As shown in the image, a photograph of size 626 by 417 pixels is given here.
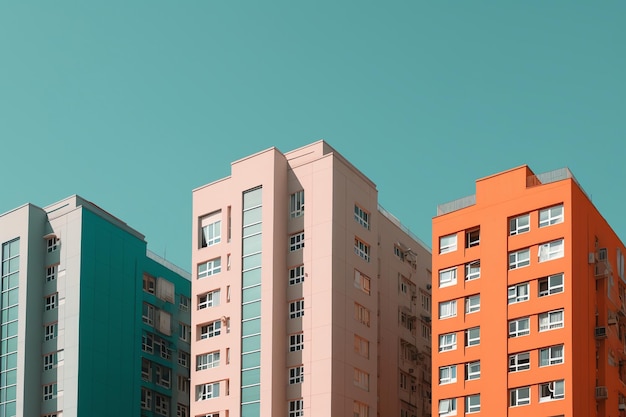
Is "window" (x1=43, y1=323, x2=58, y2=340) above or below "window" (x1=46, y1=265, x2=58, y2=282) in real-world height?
below

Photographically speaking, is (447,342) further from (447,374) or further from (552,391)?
(552,391)

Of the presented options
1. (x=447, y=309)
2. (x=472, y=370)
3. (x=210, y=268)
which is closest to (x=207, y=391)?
(x=210, y=268)

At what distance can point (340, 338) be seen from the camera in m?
72.3

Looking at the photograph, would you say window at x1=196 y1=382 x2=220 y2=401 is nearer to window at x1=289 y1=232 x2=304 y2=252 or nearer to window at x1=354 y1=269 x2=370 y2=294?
window at x1=289 y1=232 x2=304 y2=252

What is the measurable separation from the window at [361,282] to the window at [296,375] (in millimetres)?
6987

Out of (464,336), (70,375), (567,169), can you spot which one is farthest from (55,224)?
(567,169)

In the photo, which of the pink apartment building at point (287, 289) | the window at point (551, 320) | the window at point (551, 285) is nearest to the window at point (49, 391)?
the pink apartment building at point (287, 289)

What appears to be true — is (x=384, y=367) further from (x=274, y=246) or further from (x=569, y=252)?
(x=569, y=252)

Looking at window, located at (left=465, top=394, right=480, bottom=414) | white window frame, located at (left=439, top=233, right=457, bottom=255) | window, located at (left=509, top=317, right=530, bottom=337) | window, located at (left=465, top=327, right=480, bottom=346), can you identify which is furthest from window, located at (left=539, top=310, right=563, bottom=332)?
white window frame, located at (left=439, top=233, right=457, bottom=255)

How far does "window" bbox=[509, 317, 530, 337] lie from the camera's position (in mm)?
66812

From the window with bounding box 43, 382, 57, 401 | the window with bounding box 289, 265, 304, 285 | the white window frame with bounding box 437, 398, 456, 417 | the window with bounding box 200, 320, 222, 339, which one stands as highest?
the window with bounding box 289, 265, 304, 285

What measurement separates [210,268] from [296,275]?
686cm

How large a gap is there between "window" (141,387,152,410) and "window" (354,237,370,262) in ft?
78.7

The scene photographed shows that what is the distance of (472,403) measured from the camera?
6769cm
